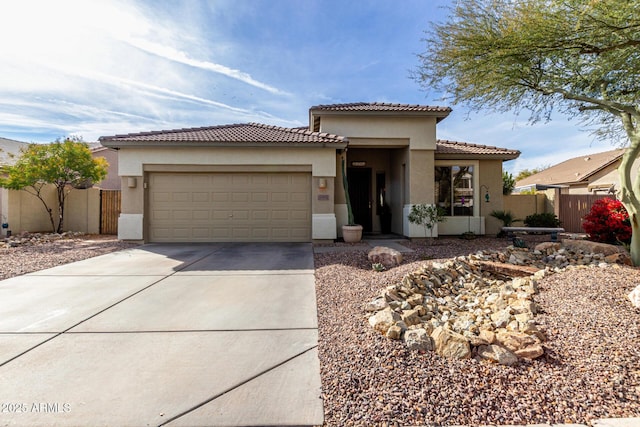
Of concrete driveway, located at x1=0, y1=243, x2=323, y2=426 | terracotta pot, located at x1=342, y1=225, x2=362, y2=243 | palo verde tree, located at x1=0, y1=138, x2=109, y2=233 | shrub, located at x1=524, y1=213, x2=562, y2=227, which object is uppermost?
palo verde tree, located at x1=0, y1=138, x2=109, y2=233

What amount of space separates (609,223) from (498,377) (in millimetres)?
9095

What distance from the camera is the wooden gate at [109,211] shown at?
14859mm

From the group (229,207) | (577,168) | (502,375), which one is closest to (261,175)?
(229,207)

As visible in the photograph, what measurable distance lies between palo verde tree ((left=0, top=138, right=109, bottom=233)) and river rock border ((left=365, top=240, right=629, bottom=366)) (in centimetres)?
1477

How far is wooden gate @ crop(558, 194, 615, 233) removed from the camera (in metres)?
14.5

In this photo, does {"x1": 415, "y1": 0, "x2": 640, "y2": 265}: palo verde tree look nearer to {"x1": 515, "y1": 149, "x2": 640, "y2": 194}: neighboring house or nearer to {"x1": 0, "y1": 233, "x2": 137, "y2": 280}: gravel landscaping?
{"x1": 0, "y1": 233, "x2": 137, "y2": 280}: gravel landscaping

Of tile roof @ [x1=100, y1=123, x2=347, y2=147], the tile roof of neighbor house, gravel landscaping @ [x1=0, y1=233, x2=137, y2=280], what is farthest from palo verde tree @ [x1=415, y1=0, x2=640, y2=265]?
the tile roof of neighbor house

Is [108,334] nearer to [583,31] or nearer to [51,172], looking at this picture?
[583,31]

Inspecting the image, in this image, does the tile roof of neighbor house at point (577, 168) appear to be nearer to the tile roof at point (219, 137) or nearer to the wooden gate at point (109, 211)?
the tile roof at point (219, 137)

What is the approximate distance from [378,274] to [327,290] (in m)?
1.40

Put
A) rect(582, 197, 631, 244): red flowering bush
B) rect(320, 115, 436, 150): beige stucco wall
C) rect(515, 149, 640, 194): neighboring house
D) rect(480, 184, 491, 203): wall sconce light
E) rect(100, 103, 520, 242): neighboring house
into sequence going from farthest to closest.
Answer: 1. rect(515, 149, 640, 194): neighboring house
2. rect(480, 184, 491, 203): wall sconce light
3. rect(320, 115, 436, 150): beige stucco wall
4. rect(100, 103, 520, 242): neighboring house
5. rect(582, 197, 631, 244): red flowering bush

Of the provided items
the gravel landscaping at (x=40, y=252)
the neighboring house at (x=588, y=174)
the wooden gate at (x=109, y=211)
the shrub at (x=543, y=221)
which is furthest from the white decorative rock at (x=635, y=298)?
the wooden gate at (x=109, y=211)

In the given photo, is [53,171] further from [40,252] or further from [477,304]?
[477,304]

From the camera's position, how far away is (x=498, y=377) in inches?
111
